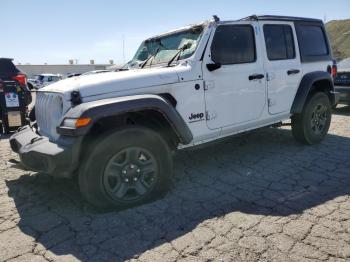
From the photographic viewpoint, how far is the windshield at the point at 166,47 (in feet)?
14.0

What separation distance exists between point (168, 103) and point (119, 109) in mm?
590

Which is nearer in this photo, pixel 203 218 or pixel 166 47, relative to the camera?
pixel 203 218

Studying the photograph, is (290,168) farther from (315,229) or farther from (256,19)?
(256,19)

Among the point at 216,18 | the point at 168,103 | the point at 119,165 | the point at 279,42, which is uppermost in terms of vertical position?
the point at 216,18

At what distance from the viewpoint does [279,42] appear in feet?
16.6

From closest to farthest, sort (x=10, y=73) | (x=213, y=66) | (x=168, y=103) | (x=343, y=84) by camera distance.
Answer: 1. (x=168, y=103)
2. (x=213, y=66)
3. (x=10, y=73)
4. (x=343, y=84)

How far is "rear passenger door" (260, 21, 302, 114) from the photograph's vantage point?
4855 mm

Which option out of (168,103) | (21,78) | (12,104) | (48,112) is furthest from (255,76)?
(21,78)

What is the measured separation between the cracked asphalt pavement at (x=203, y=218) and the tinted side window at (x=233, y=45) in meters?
1.51

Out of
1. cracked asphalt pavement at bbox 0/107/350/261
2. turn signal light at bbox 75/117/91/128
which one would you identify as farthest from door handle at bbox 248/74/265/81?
turn signal light at bbox 75/117/91/128

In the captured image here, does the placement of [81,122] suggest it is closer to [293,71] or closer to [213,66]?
[213,66]

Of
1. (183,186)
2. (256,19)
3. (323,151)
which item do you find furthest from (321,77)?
(183,186)

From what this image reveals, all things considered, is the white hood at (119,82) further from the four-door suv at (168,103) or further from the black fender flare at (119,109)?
the black fender flare at (119,109)

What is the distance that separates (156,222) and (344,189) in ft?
7.35
